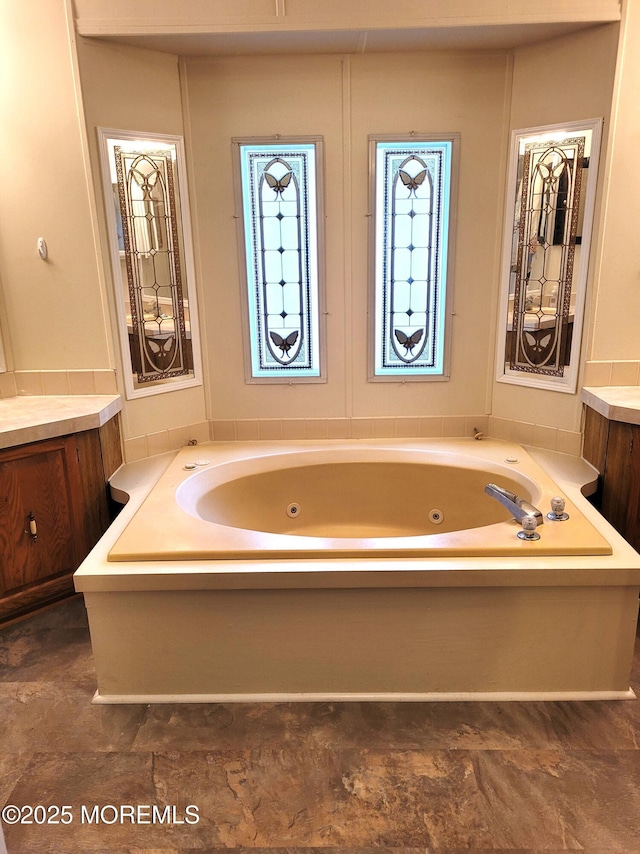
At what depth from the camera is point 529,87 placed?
2824mm

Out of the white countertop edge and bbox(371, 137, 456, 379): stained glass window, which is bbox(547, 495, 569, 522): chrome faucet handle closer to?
the white countertop edge

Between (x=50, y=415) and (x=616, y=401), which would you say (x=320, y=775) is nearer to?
(x=50, y=415)

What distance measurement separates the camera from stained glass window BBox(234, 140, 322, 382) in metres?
3.02

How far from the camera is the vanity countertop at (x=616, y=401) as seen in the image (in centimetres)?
255

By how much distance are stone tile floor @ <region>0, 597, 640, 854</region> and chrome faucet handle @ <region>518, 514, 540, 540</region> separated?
0.56m

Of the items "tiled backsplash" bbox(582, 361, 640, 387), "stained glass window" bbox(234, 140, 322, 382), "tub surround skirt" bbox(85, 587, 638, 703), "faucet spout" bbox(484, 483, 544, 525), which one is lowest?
"tub surround skirt" bbox(85, 587, 638, 703)

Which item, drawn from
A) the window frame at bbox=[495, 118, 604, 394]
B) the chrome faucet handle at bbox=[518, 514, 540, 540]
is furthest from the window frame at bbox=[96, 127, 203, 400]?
the chrome faucet handle at bbox=[518, 514, 540, 540]

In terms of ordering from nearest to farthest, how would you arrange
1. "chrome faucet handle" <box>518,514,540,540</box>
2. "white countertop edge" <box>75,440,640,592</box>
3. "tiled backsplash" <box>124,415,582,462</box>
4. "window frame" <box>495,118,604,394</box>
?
"white countertop edge" <box>75,440,640,592</box> < "chrome faucet handle" <box>518,514,540,540</box> < "window frame" <box>495,118,604,394</box> < "tiled backsplash" <box>124,415,582,462</box>

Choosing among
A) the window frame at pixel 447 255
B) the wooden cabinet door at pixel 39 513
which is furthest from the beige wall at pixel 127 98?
the window frame at pixel 447 255

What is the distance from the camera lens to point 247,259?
312cm

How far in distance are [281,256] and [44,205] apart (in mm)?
1073

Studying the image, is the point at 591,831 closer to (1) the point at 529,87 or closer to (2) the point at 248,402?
(2) the point at 248,402

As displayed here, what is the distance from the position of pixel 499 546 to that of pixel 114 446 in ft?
5.77

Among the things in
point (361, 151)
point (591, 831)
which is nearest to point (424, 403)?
point (361, 151)
